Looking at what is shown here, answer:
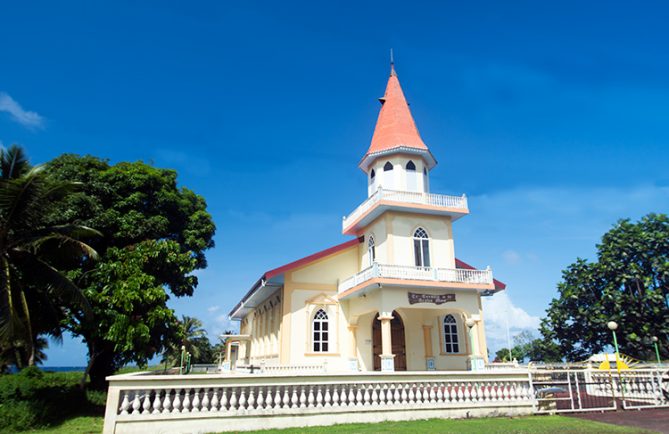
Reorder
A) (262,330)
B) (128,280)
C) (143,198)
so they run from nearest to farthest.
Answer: (128,280) < (143,198) < (262,330)

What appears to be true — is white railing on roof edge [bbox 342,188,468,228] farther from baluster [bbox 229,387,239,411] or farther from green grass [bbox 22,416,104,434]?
green grass [bbox 22,416,104,434]

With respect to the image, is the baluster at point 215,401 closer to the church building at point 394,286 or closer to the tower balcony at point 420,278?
the tower balcony at point 420,278

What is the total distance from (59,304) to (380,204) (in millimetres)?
11872

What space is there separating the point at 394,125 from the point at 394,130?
0.41 metres

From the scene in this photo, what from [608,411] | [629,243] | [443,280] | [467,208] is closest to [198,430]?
[608,411]

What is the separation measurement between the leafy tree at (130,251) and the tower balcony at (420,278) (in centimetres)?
642

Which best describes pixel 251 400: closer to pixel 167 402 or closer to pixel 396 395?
pixel 167 402

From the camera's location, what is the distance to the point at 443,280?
16922 millimetres

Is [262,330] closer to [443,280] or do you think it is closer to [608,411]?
[443,280]

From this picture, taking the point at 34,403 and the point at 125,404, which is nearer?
the point at 125,404

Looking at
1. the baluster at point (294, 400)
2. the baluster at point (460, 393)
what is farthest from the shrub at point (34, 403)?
the baluster at point (460, 393)

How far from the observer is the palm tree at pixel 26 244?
9.86 meters

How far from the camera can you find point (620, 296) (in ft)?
92.2

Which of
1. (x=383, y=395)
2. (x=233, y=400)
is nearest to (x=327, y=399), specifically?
(x=383, y=395)
